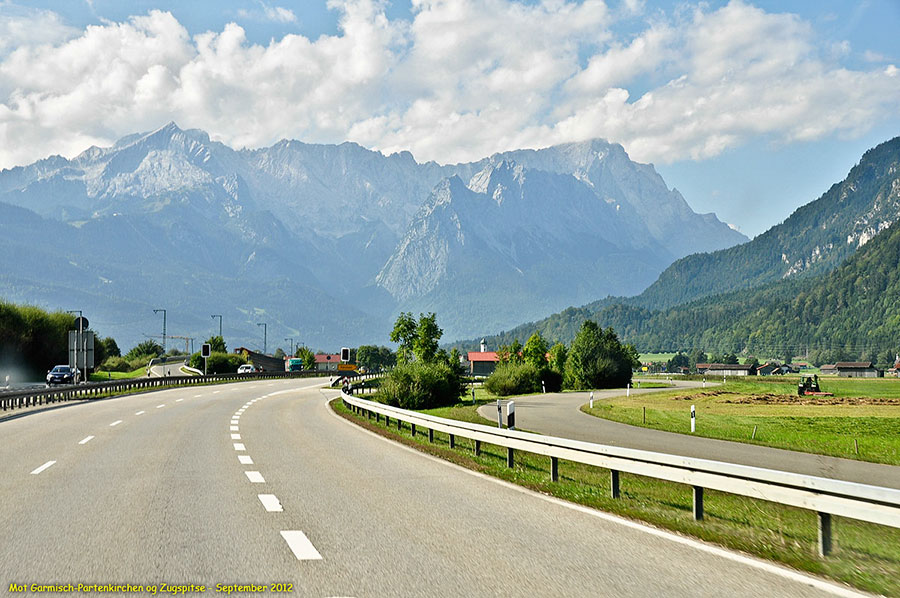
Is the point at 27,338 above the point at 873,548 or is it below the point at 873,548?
above

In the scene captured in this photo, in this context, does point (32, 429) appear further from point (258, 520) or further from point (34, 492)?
point (258, 520)

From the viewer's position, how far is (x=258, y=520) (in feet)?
29.8

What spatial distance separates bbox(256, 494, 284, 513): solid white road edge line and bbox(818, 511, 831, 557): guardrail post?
18.6ft

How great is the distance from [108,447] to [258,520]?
33.6 feet

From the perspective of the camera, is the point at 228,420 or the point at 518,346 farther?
the point at 518,346

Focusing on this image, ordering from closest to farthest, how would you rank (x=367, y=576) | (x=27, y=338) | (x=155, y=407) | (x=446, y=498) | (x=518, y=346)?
(x=367, y=576) < (x=446, y=498) < (x=155, y=407) < (x=27, y=338) < (x=518, y=346)

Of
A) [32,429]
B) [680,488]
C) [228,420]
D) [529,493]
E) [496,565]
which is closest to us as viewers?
[496,565]

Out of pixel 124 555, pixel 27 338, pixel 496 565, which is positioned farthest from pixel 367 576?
pixel 27 338

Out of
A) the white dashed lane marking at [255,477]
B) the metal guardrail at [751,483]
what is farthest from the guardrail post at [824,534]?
the white dashed lane marking at [255,477]

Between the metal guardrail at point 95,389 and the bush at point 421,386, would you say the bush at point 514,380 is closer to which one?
the bush at point 421,386

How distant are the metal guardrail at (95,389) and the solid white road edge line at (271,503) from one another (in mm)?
30406

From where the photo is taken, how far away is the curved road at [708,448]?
19.3m

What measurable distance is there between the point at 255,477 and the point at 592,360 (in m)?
72.3

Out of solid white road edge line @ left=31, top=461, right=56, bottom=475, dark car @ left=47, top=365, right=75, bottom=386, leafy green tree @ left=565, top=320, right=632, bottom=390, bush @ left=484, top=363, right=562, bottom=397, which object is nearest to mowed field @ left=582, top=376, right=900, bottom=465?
bush @ left=484, top=363, right=562, bottom=397
